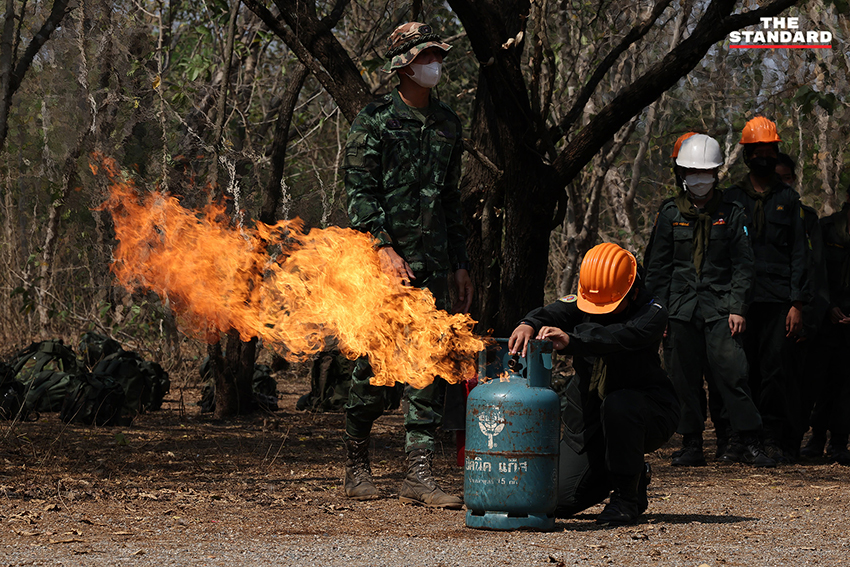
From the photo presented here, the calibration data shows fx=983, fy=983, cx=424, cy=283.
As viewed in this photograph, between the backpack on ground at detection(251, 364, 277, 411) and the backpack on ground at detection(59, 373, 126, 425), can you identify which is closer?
the backpack on ground at detection(59, 373, 126, 425)

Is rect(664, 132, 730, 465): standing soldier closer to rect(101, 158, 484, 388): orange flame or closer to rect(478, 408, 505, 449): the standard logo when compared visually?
rect(101, 158, 484, 388): orange flame

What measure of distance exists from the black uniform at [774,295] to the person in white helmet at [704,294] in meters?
0.32

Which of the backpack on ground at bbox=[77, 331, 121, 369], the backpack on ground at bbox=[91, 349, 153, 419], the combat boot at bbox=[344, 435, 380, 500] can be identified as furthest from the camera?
the backpack on ground at bbox=[77, 331, 121, 369]

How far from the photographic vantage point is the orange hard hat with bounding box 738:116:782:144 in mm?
7090

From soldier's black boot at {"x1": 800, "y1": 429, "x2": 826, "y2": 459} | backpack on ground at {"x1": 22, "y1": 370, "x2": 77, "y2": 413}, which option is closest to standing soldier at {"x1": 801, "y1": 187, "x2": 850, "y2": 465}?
soldier's black boot at {"x1": 800, "y1": 429, "x2": 826, "y2": 459}

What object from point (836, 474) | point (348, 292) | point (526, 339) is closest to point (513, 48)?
point (348, 292)

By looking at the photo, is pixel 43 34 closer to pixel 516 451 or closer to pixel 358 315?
pixel 358 315

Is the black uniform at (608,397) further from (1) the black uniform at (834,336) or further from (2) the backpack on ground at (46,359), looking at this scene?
(2) the backpack on ground at (46,359)

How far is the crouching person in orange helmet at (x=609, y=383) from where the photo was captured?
172 inches

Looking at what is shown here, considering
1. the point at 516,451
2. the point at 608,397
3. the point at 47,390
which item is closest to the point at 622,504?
the point at 608,397

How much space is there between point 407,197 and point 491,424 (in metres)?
1.32

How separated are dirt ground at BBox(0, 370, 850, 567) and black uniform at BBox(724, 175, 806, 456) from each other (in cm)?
42

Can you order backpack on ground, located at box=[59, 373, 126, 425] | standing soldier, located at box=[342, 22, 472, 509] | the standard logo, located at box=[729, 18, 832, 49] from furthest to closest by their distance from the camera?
1. the standard logo, located at box=[729, 18, 832, 49]
2. backpack on ground, located at box=[59, 373, 126, 425]
3. standing soldier, located at box=[342, 22, 472, 509]

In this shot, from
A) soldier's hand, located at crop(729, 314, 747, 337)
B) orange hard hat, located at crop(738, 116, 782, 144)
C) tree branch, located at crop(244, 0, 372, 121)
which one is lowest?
soldier's hand, located at crop(729, 314, 747, 337)
